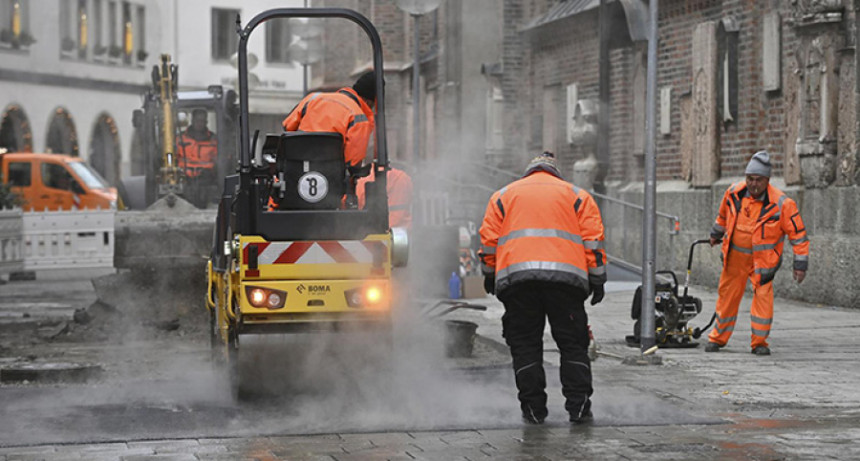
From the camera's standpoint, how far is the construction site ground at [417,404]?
8.01 metres

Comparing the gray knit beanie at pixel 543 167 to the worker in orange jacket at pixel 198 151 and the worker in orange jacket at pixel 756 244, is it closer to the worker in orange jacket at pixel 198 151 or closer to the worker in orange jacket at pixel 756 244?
the worker in orange jacket at pixel 756 244

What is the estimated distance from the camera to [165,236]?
1683 centimetres

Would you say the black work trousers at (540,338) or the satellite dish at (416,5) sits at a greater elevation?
the satellite dish at (416,5)

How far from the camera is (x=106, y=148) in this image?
3981 centimetres

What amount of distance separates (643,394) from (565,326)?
1.18 m

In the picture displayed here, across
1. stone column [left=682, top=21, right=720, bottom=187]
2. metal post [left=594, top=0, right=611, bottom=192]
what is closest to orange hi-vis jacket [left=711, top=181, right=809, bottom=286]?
stone column [left=682, top=21, right=720, bottom=187]

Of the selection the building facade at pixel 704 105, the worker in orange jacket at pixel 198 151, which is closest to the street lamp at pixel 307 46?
the building facade at pixel 704 105

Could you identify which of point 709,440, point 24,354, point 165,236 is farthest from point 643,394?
point 165,236

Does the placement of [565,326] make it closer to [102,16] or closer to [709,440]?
[709,440]

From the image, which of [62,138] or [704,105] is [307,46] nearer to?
[704,105]

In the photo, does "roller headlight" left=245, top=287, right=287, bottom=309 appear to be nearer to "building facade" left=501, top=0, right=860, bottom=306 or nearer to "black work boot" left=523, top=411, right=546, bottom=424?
"black work boot" left=523, top=411, right=546, bottom=424

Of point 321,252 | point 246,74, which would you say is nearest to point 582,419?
point 321,252

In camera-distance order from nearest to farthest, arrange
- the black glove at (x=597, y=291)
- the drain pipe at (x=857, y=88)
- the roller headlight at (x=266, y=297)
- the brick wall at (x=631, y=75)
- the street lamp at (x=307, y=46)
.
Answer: the black glove at (x=597, y=291) → the roller headlight at (x=266, y=297) → the drain pipe at (x=857, y=88) → the brick wall at (x=631, y=75) → the street lamp at (x=307, y=46)

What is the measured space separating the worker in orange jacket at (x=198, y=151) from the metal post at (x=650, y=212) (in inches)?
323
